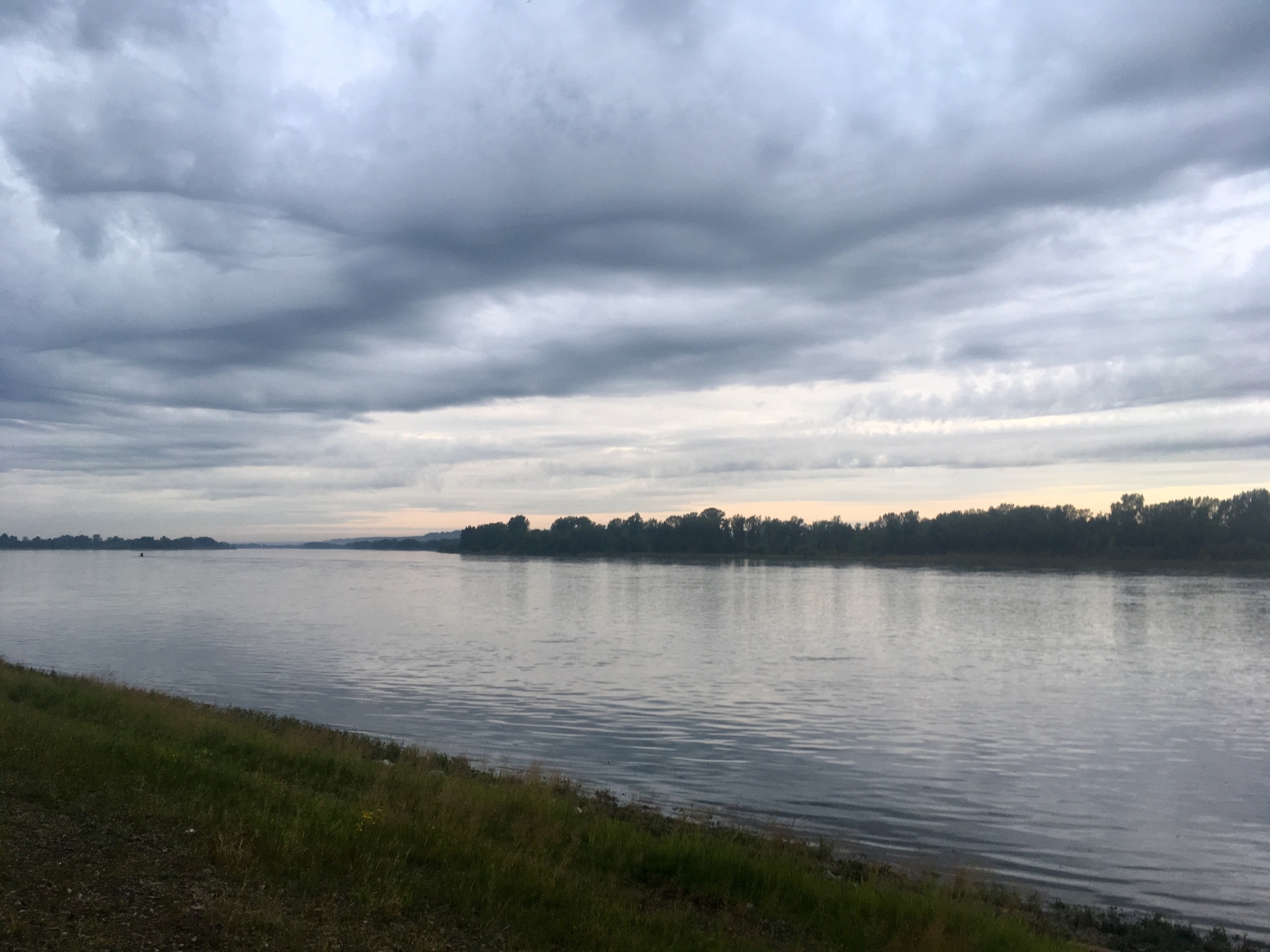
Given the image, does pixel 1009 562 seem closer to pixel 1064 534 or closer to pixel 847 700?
pixel 1064 534

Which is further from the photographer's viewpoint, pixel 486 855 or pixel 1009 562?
pixel 1009 562

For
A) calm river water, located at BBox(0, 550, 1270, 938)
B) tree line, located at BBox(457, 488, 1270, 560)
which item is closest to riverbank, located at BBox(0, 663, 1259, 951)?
calm river water, located at BBox(0, 550, 1270, 938)

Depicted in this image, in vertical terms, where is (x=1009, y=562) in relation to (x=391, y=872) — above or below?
below

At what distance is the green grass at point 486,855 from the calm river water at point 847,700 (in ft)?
12.2

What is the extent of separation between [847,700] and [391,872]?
22.7m

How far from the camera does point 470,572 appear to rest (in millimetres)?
129250

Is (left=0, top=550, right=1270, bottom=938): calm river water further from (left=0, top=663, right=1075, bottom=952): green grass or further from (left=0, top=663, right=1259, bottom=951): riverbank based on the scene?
(left=0, top=663, right=1075, bottom=952): green grass

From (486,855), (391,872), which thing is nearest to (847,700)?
(486,855)

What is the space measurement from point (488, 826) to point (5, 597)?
250 feet

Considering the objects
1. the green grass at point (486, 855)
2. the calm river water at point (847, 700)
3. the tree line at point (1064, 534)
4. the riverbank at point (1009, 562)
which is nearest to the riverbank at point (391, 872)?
the green grass at point (486, 855)

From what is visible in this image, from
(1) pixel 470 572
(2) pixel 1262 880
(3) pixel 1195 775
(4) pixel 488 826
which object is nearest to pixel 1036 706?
(3) pixel 1195 775

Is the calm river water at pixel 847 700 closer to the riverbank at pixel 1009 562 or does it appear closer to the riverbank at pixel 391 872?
the riverbank at pixel 391 872

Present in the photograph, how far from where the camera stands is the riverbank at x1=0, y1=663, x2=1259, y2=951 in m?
7.28

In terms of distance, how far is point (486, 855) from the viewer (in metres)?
9.91
